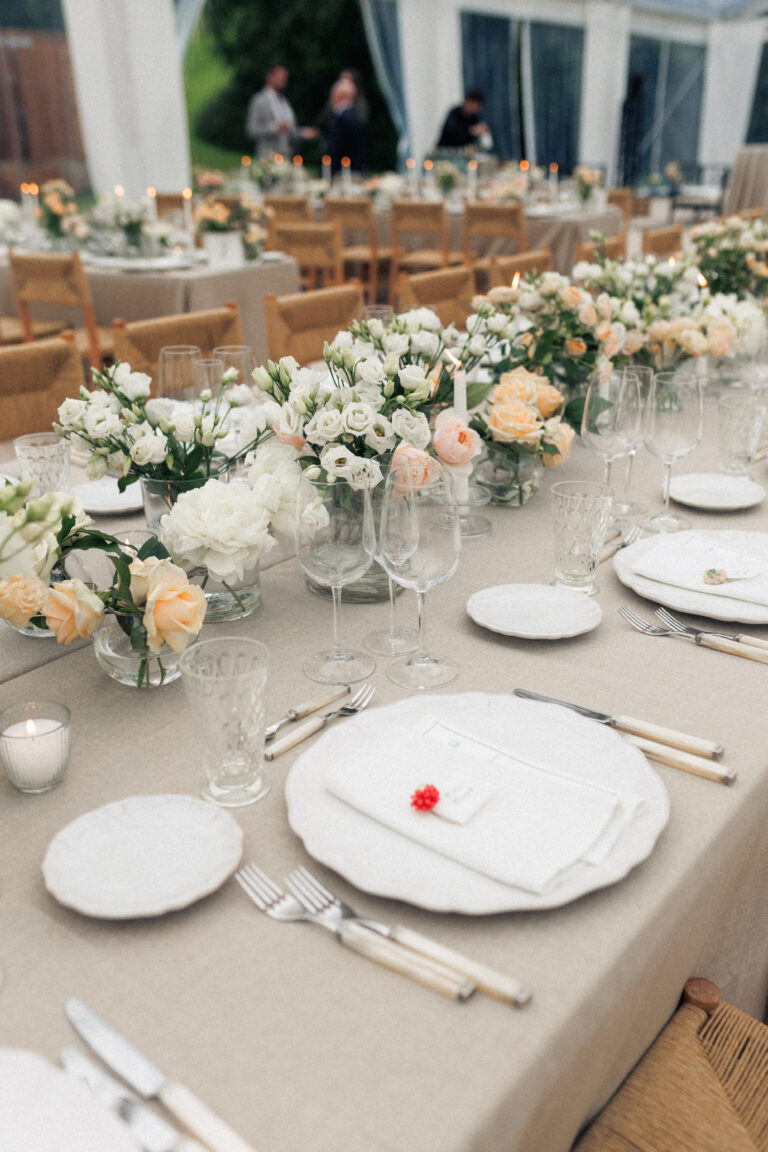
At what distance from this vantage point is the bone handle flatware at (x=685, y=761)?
2.97 ft

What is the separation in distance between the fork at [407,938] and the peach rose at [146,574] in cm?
38

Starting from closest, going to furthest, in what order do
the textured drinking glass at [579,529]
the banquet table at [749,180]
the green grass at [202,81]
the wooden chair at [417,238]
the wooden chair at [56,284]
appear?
the textured drinking glass at [579,529] → the wooden chair at [56,284] → the wooden chair at [417,238] → the banquet table at [749,180] → the green grass at [202,81]

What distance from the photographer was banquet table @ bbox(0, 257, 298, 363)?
13.7ft

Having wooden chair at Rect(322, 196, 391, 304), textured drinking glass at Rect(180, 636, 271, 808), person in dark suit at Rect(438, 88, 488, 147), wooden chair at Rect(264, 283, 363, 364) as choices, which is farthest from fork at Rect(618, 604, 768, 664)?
person in dark suit at Rect(438, 88, 488, 147)

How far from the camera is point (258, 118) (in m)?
8.44

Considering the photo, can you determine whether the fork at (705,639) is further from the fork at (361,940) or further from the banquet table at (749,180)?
the banquet table at (749,180)

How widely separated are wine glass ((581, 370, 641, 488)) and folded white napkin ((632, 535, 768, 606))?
0.18 metres

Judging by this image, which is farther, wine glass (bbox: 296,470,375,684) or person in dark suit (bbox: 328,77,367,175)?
person in dark suit (bbox: 328,77,367,175)

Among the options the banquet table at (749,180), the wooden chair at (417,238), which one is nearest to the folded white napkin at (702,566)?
the wooden chair at (417,238)

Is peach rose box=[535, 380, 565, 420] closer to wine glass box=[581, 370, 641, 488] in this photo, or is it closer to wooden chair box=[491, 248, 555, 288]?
wine glass box=[581, 370, 641, 488]

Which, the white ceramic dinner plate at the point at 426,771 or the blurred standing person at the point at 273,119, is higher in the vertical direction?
the blurred standing person at the point at 273,119

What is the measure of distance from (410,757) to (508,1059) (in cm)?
32

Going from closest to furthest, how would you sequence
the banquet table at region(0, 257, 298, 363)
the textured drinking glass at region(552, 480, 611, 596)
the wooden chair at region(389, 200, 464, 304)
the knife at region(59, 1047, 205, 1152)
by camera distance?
1. the knife at region(59, 1047, 205, 1152)
2. the textured drinking glass at region(552, 480, 611, 596)
3. the banquet table at region(0, 257, 298, 363)
4. the wooden chair at region(389, 200, 464, 304)

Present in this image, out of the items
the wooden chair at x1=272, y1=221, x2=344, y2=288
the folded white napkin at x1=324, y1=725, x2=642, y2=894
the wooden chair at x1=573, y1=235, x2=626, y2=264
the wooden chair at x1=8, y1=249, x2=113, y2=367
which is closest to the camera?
the folded white napkin at x1=324, y1=725, x2=642, y2=894
